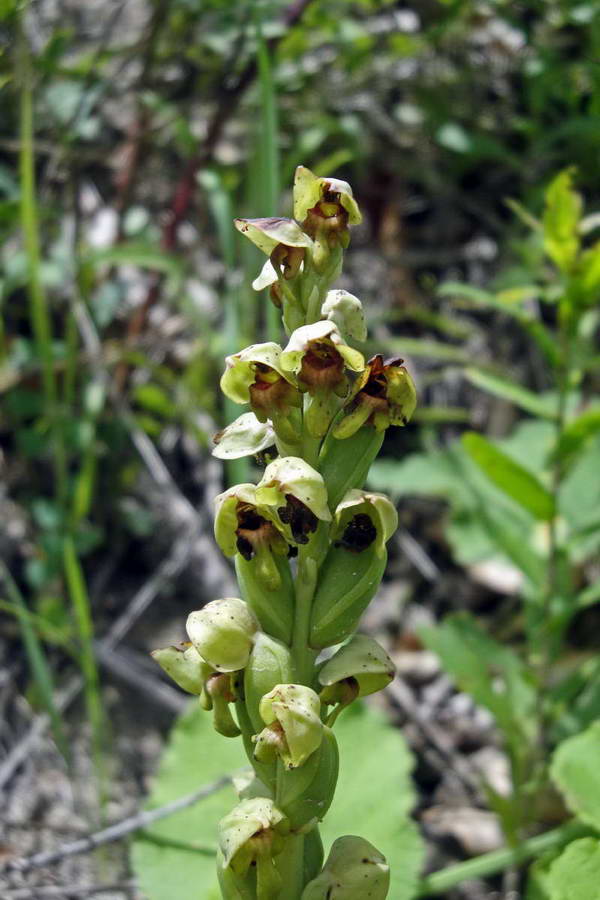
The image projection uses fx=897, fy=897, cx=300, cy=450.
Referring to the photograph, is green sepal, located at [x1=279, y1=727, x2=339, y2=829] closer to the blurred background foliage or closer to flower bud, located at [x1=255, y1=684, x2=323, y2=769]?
flower bud, located at [x1=255, y1=684, x2=323, y2=769]

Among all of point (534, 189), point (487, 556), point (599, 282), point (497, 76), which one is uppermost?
point (497, 76)

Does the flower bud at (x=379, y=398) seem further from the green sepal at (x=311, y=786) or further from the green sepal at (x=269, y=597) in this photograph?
the green sepal at (x=311, y=786)

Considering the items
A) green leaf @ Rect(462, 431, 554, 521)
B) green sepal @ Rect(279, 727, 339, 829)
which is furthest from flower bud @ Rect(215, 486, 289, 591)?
green leaf @ Rect(462, 431, 554, 521)

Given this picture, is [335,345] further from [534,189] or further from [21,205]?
[534,189]

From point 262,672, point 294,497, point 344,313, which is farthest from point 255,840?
point 344,313

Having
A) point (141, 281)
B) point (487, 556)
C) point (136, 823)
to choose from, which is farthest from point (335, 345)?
point (141, 281)

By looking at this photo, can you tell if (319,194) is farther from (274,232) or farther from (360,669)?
(360,669)
